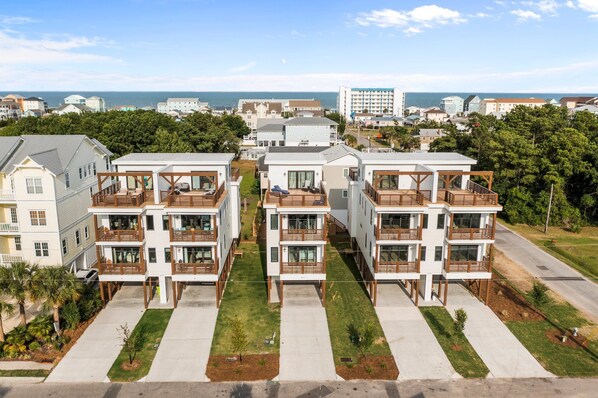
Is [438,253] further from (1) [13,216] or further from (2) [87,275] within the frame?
(1) [13,216]

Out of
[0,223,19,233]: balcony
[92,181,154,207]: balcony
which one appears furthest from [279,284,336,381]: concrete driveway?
[0,223,19,233]: balcony

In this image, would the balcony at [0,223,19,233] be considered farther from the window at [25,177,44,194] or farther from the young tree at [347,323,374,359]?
the young tree at [347,323,374,359]

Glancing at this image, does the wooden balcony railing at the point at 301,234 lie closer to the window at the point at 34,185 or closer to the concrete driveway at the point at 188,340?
the concrete driveway at the point at 188,340

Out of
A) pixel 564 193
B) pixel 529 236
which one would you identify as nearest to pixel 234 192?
pixel 529 236

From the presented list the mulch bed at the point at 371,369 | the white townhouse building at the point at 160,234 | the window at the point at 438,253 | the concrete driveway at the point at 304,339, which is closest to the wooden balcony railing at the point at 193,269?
the white townhouse building at the point at 160,234

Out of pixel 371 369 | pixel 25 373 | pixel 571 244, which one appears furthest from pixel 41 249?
pixel 571 244
